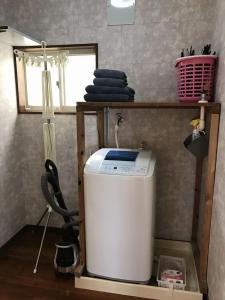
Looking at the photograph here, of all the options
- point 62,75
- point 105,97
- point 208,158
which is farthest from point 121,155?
point 62,75

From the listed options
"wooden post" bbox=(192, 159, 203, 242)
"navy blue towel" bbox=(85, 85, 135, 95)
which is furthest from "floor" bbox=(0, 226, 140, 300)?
"navy blue towel" bbox=(85, 85, 135, 95)

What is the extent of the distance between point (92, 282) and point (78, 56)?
6.53 ft

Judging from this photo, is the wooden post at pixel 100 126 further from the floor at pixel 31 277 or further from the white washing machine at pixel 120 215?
the floor at pixel 31 277

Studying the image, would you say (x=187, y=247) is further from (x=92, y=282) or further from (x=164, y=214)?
(x=92, y=282)

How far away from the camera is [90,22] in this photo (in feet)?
6.91

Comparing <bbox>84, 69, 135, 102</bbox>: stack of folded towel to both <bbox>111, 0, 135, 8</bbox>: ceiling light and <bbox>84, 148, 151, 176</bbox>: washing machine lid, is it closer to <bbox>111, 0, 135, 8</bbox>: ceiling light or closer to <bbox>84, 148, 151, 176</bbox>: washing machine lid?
<bbox>84, 148, 151, 176</bbox>: washing machine lid

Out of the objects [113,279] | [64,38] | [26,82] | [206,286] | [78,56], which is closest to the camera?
[206,286]

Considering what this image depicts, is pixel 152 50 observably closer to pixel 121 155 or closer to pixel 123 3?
pixel 123 3

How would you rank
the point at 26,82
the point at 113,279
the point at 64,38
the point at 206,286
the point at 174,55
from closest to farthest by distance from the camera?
the point at 206,286 < the point at 113,279 < the point at 174,55 < the point at 64,38 < the point at 26,82

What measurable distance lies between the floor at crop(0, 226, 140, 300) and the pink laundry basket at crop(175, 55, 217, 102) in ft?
5.02

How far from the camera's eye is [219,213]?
1387 mm

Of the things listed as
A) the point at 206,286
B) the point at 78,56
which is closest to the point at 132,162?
the point at 206,286

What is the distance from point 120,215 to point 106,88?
34.3 inches

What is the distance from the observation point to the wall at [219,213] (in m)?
1.30
